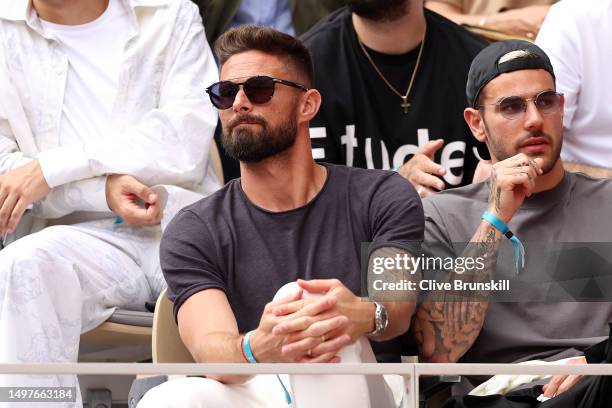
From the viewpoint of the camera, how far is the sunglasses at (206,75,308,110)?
3430mm

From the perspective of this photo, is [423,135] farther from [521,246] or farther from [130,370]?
[130,370]

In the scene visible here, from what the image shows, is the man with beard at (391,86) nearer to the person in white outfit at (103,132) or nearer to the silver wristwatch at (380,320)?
the person in white outfit at (103,132)

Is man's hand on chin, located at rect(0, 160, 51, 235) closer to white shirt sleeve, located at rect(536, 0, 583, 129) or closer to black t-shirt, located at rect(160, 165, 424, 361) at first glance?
black t-shirt, located at rect(160, 165, 424, 361)

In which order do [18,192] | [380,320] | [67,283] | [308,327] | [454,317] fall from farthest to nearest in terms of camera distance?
Answer: [18,192] < [67,283] < [454,317] < [380,320] < [308,327]

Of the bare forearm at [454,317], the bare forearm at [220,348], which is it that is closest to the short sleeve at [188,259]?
the bare forearm at [220,348]

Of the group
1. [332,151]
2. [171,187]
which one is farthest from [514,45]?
[171,187]

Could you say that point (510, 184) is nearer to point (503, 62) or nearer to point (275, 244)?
point (503, 62)

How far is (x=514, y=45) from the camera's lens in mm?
3574

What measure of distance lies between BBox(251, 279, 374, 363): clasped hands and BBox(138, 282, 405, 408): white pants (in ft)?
0.11

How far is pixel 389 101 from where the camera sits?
4359 mm

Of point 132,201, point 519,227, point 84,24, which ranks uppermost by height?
point 84,24

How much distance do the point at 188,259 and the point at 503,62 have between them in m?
1.05

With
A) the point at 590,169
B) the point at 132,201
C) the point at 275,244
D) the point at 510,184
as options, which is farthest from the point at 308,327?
the point at 590,169

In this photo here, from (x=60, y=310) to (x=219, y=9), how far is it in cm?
149
